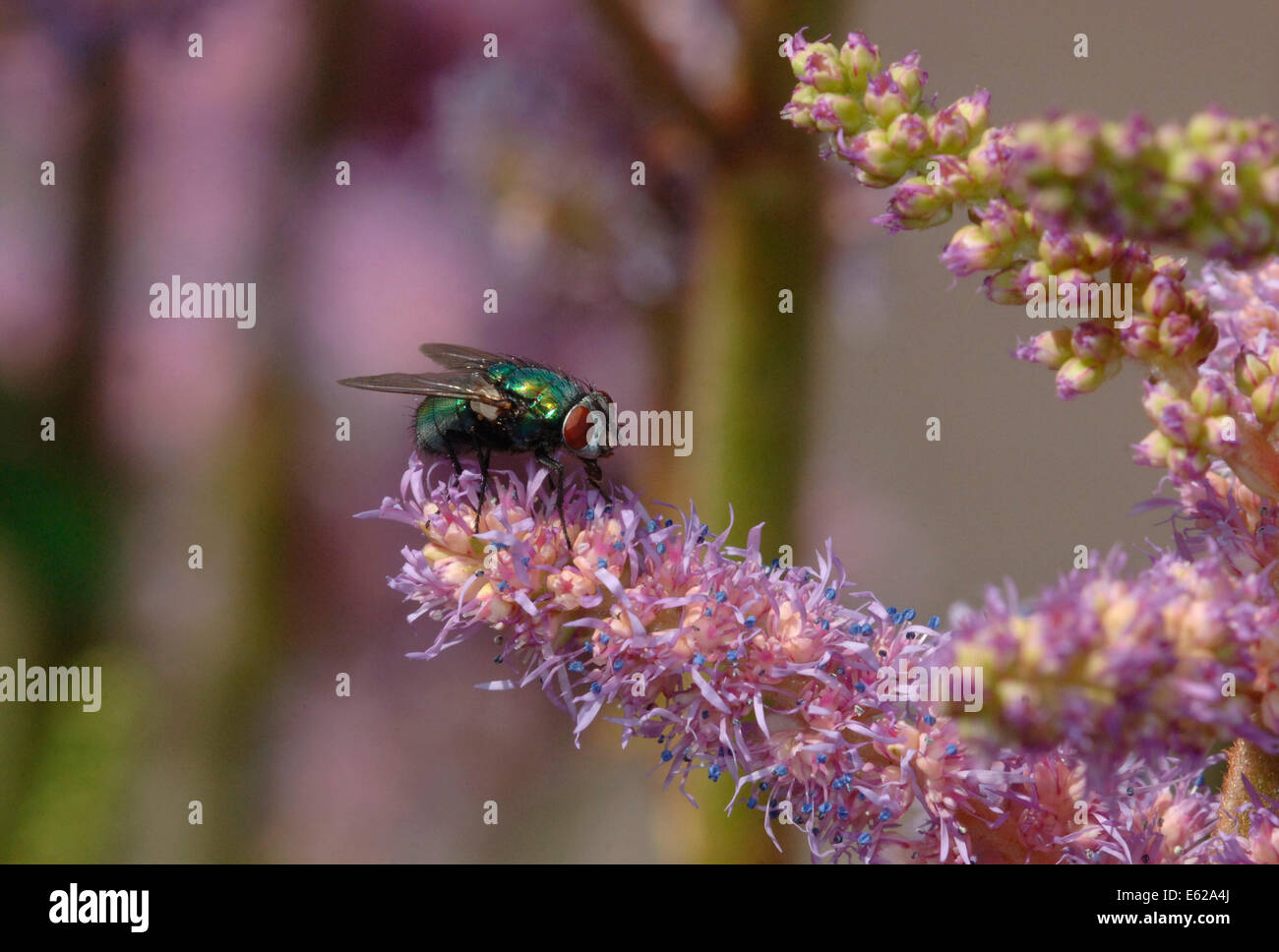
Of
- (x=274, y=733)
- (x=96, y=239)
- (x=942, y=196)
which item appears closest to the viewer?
(x=942, y=196)

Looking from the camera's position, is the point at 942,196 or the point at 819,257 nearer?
the point at 942,196

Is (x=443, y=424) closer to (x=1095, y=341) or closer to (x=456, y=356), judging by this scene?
(x=456, y=356)

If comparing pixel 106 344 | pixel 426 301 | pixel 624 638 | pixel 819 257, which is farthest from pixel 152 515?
pixel 624 638

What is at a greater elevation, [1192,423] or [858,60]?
[858,60]

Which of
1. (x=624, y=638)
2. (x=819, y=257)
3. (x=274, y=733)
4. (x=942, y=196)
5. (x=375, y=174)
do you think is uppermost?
(x=375, y=174)

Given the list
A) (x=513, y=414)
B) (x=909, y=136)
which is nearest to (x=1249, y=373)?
(x=909, y=136)

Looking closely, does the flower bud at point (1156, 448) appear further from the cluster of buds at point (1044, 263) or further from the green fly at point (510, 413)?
the green fly at point (510, 413)

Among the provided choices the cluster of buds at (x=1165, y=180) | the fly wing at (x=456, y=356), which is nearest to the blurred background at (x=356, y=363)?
the fly wing at (x=456, y=356)
